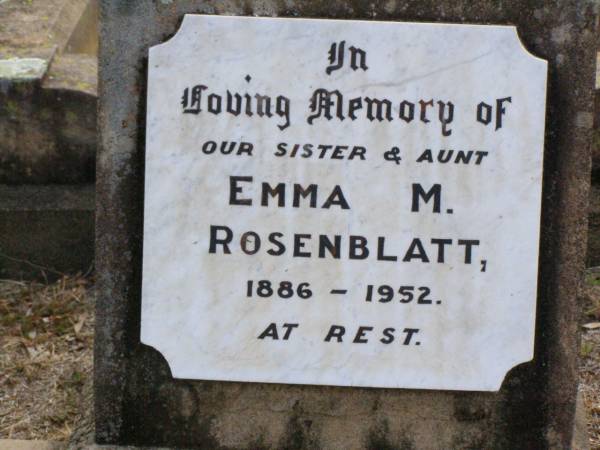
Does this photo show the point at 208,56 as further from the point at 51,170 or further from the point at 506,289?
the point at 51,170

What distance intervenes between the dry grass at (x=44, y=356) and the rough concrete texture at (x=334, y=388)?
1.16ft

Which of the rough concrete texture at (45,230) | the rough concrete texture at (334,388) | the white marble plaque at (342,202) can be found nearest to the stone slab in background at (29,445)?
the rough concrete texture at (334,388)

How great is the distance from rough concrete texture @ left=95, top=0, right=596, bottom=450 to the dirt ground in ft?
0.92

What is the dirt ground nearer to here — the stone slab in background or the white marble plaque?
the stone slab in background

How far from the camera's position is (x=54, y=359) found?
333 centimetres

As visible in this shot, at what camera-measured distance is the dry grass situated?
3.00 metres

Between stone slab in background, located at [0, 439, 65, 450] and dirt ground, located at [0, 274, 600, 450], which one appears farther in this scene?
dirt ground, located at [0, 274, 600, 450]

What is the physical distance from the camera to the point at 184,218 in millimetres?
2381

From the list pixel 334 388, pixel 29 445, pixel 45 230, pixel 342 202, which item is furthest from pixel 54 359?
pixel 342 202

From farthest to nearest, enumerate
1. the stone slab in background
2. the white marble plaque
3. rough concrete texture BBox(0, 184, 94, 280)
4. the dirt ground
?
rough concrete texture BBox(0, 184, 94, 280) < the dirt ground < the stone slab in background < the white marble plaque

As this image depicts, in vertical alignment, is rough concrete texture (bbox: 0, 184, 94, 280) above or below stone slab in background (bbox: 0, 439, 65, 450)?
above

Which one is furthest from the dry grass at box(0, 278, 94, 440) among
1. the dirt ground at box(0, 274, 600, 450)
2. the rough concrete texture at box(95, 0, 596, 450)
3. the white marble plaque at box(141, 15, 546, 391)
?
the white marble plaque at box(141, 15, 546, 391)

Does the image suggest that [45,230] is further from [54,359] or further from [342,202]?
[342,202]

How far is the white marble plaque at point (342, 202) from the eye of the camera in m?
2.34
